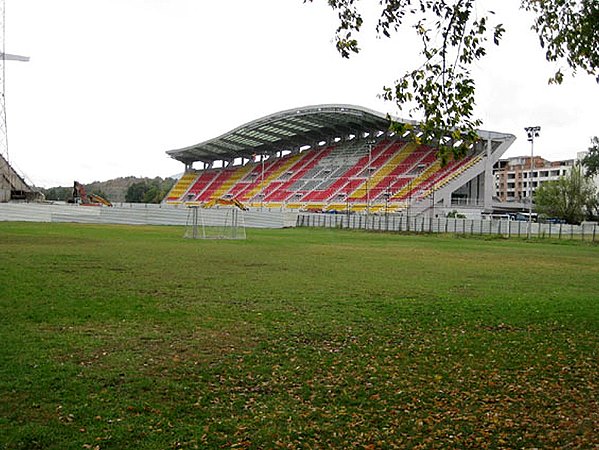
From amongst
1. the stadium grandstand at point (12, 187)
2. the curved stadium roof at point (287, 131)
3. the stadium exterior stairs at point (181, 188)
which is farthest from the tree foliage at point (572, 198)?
the stadium grandstand at point (12, 187)

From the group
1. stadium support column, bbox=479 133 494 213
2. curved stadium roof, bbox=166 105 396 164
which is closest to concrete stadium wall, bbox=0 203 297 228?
curved stadium roof, bbox=166 105 396 164

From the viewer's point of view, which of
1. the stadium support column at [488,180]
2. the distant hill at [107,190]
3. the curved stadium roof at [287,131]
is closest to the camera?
the stadium support column at [488,180]

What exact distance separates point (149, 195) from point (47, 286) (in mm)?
124268

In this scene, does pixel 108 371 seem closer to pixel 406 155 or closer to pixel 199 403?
pixel 199 403

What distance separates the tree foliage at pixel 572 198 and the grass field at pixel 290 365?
243 feet

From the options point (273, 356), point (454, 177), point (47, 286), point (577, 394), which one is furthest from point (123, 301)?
point (454, 177)

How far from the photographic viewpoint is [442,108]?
8008 millimetres

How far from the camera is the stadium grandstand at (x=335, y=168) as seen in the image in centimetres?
7712

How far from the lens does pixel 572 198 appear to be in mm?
82875

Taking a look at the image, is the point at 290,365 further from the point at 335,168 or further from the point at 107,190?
the point at 107,190

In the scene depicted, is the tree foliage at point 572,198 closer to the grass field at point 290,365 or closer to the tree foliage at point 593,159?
the tree foliage at point 593,159

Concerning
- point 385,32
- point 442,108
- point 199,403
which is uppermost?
point 385,32

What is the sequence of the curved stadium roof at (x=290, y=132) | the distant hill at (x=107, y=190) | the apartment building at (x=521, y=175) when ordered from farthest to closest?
the distant hill at (x=107, y=190) → the apartment building at (x=521, y=175) → the curved stadium roof at (x=290, y=132)

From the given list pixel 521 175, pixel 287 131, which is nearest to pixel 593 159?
pixel 287 131
